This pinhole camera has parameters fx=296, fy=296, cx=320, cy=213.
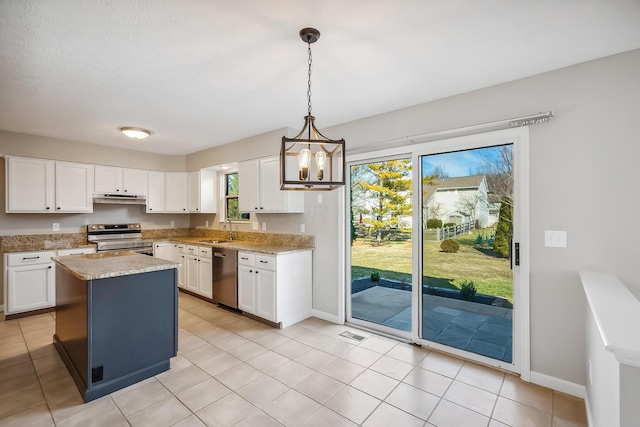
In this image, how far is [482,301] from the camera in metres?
2.80

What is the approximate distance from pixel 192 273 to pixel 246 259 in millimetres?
1474

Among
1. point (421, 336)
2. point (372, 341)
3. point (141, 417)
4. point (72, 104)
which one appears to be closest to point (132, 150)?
point (72, 104)

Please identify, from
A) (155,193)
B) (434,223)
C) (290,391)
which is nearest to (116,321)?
(290,391)

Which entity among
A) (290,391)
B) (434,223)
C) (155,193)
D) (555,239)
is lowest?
(290,391)

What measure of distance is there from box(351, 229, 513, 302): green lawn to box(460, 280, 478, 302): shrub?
0.12 ft

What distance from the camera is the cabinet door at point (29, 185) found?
400 cm

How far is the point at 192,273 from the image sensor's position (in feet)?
15.5

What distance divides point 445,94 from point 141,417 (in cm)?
355

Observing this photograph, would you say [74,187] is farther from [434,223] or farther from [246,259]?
[434,223]

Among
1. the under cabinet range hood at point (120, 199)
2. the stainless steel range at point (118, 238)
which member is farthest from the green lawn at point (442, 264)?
the under cabinet range hood at point (120, 199)

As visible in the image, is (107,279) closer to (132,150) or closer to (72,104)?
(72,104)

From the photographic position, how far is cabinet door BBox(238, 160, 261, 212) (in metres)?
4.24

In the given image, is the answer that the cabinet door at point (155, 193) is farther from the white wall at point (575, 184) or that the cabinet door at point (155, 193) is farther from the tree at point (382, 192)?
the white wall at point (575, 184)

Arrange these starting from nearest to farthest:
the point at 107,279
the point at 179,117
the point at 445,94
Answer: the point at 107,279 → the point at 445,94 → the point at 179,117
